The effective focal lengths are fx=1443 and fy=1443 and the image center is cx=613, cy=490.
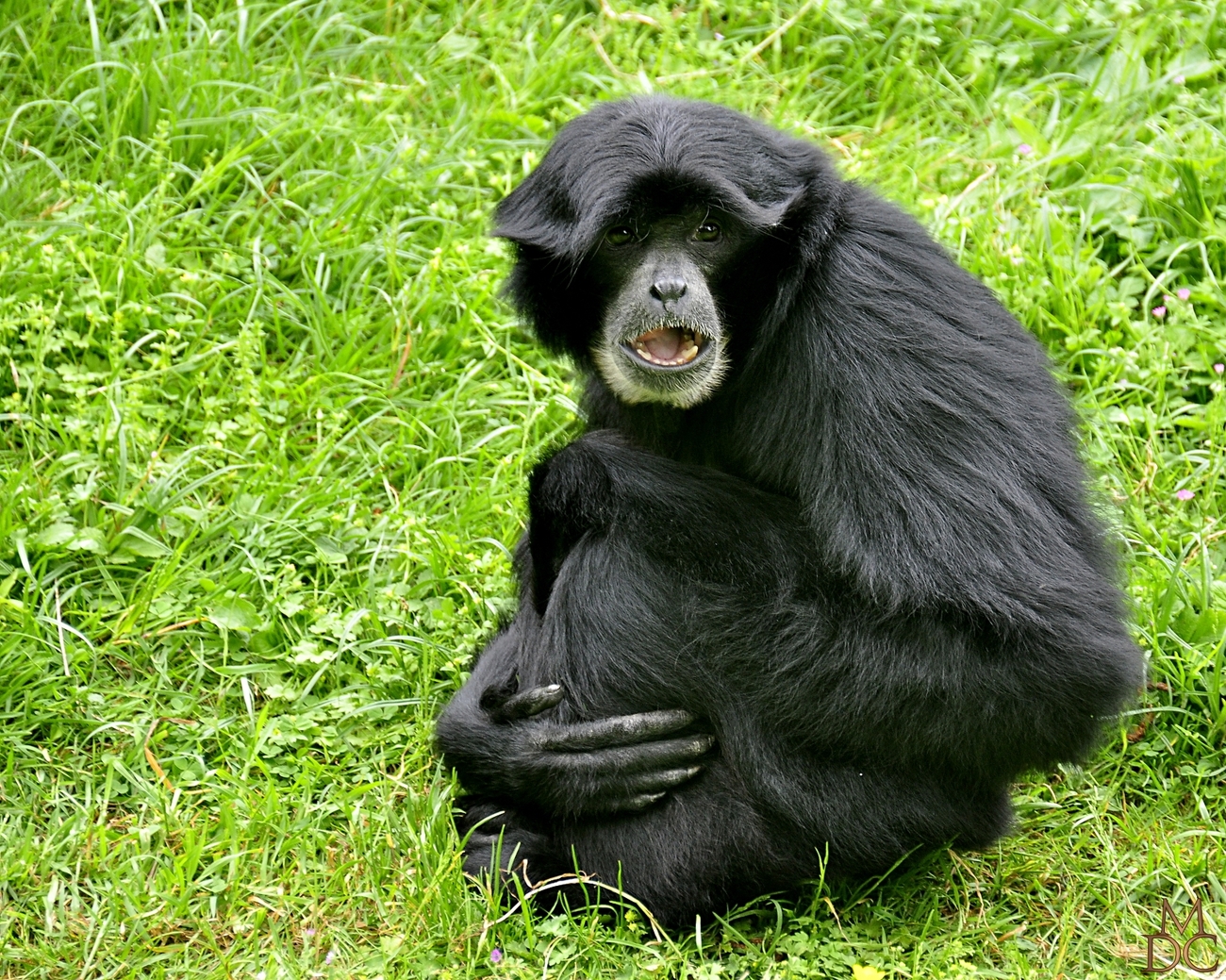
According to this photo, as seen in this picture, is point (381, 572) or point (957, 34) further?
point (957, 34)

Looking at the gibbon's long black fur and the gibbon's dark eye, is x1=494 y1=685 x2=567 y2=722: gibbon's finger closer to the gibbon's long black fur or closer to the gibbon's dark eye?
the gibbon's long black fur

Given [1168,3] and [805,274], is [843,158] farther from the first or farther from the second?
[805,274]

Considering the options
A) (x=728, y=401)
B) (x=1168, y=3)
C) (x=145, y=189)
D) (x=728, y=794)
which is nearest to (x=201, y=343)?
(x=145, y=189)

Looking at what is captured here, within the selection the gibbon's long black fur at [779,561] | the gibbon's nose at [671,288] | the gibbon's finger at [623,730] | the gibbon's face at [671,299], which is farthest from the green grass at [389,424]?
the gibbon's nose at [671,288]

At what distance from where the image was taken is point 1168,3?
7.83 meters

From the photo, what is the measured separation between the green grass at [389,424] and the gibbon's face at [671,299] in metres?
0.89

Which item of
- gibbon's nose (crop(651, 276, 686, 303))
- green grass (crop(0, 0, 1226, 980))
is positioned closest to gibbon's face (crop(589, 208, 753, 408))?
gibbon's nose (crop(651, 276, 686, 303))

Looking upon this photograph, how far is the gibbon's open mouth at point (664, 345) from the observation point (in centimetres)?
481

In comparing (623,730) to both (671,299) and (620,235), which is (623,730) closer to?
(671,299)

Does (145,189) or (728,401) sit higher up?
(728,401)

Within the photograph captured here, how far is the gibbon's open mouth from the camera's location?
4.81 metres

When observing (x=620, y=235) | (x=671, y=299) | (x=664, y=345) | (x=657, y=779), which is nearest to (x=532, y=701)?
(x=657, y=779)

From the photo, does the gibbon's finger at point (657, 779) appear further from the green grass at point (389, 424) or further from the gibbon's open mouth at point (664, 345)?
the gibbon's open mouth at point (664, 345)

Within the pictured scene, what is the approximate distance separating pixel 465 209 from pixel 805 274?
10.7 ft
